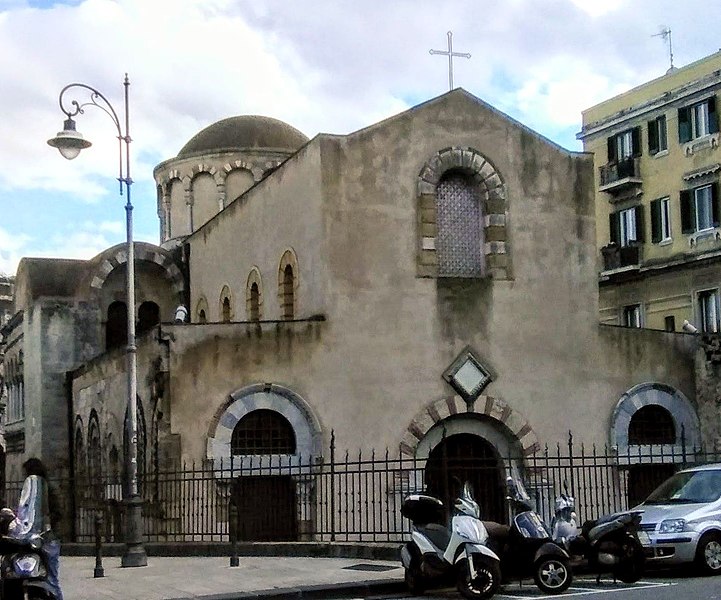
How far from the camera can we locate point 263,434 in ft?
74.7

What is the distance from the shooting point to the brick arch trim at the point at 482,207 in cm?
2403

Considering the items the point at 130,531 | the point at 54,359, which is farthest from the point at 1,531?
the point at 54,359

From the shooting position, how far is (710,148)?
1356 inches

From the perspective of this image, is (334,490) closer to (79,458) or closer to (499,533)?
(499,533)

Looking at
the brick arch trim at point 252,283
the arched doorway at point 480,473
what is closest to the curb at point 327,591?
the arched doorway at point 480,473

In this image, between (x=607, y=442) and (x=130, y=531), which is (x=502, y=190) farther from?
(x=130, y=531)

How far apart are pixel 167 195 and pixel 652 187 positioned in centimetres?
1434

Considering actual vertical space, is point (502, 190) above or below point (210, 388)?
above

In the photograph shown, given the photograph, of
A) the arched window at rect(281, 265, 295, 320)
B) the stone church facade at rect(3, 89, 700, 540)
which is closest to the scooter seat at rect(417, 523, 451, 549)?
the stone church facade at rect(3, 89, 700, 540)

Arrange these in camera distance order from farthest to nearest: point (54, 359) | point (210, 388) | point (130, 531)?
point (54, 359) → point (210, 388) → point (130, 531)

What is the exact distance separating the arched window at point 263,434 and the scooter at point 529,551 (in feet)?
28.9

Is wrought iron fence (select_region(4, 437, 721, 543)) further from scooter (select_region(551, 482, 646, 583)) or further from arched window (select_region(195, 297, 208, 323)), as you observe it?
arched window (select_region(195, 297, 208, 323))

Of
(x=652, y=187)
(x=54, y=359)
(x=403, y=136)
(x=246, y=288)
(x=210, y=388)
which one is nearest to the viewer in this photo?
(x=210, y=388)

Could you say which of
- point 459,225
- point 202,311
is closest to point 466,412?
point 459,225
